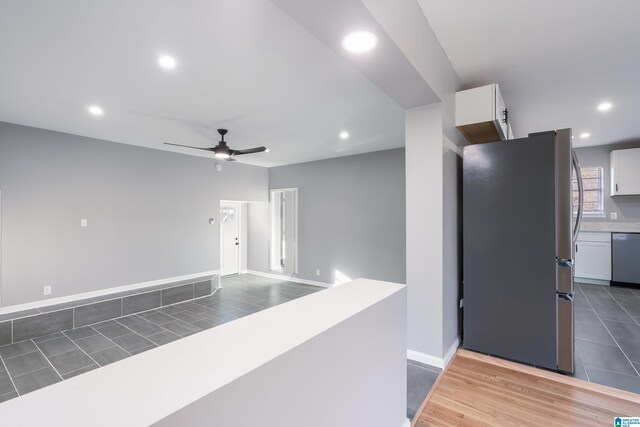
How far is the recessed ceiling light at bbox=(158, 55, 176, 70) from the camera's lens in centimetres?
231

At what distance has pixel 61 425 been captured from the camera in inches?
20.9

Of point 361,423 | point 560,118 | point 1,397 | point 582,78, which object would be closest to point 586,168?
point 560,118

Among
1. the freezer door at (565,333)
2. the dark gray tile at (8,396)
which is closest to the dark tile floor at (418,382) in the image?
the freezer door at (565,333)

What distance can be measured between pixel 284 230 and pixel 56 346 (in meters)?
4.28

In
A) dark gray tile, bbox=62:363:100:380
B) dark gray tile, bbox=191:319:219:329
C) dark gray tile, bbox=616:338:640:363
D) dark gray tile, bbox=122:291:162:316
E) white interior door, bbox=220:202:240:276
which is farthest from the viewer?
white interior door, bbox=220:202:240:276

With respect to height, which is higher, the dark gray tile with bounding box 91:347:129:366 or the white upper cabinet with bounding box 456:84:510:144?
the white upper cabinet with bounding box 456:84:510:144

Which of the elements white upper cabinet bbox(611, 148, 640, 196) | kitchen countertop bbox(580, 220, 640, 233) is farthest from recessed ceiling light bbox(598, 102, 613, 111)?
kitchen countertop bbox(580, 220, 640, 233)

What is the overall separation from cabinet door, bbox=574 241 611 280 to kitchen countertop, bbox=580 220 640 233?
0.28 m

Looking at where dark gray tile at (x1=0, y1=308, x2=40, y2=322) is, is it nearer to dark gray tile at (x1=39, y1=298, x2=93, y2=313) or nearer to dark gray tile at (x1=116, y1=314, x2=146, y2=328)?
dark gray tile at (x1=39, y1=298, x2=93, y2=313)

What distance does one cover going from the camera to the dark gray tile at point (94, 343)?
338 centimetres

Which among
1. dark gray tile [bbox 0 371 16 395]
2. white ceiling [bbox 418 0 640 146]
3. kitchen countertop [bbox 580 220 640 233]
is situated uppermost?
white ceiling [bbox 418 0 640 146]

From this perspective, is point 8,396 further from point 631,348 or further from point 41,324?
point 631,348

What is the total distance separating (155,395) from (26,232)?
4.96 m

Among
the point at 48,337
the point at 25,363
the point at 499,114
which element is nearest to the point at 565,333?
the point at 499,114
